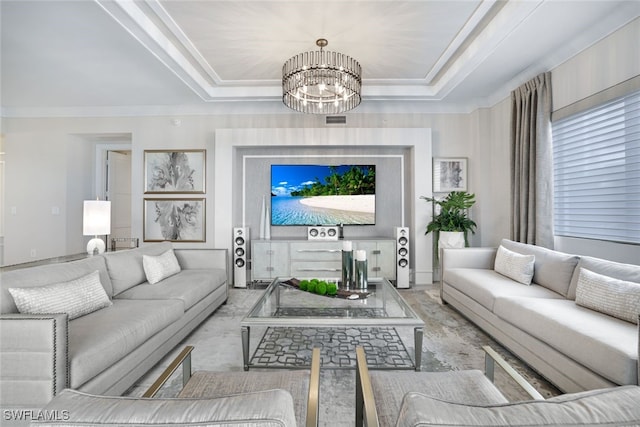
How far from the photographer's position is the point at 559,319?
1.92m

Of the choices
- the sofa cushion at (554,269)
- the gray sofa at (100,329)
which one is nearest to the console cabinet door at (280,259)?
the gray sofa at (100,329)

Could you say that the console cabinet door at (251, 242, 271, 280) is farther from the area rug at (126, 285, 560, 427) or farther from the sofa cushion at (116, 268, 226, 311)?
the sofa cushion at (116, 268, 226, 311)

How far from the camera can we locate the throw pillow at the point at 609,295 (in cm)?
186

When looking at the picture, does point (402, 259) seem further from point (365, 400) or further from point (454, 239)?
point (365, 400)

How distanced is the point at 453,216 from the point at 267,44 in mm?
3190

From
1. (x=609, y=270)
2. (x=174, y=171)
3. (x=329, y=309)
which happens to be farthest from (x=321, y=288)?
(x=174, y=171)

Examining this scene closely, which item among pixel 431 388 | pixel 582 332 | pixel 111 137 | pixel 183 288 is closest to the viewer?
pixel 431 388

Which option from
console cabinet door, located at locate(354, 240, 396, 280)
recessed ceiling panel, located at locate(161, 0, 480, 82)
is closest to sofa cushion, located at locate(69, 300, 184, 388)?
recessed ceiling panel, located at locate(161, 0, 480, 82)

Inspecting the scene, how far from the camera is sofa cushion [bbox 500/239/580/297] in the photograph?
252 centimetres

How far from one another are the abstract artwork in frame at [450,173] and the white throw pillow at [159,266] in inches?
146

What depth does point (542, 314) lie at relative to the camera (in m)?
2.03

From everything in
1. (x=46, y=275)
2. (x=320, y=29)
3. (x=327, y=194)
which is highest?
(x=320, y=29)

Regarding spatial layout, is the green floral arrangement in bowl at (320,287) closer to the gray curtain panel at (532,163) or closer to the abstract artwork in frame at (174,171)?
the gray curtain panel at (532,163)

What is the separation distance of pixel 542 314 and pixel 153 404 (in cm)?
230
